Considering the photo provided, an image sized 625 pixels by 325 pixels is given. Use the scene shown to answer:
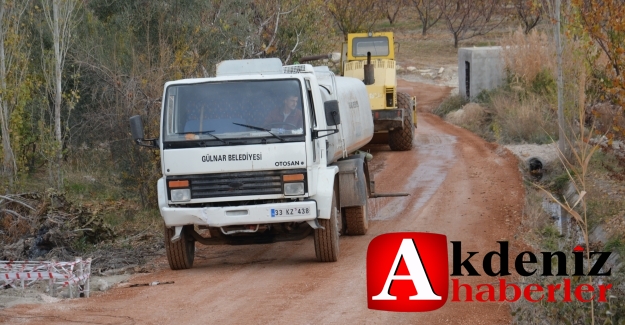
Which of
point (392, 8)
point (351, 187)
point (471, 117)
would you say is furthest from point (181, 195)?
point (392, 8)

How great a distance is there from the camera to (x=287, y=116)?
997 cm

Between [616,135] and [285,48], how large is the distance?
12.9 metres

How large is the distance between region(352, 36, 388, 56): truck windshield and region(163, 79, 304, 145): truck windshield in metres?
13.6

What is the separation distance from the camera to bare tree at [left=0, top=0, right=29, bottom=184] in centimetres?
1516

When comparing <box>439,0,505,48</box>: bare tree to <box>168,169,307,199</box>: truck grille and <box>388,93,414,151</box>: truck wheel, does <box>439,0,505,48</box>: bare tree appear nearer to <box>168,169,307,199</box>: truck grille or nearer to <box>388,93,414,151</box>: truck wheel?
<box>388,93,414,151</box>: truck wheel

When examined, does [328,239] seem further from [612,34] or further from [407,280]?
[612,34]

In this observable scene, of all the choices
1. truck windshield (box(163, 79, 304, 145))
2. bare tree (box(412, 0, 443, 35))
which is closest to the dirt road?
truck windshield (box(163, 79, 304, 145))

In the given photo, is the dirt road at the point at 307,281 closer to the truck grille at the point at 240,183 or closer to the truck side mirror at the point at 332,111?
the truck grille at the point at 240,183

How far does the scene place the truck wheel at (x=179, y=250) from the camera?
10297 mm

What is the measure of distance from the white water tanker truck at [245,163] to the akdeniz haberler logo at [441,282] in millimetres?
1115

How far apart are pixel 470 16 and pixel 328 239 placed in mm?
45900

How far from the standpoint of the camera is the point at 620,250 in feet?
35.8

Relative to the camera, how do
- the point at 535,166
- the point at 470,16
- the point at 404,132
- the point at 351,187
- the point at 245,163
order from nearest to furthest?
the point at 245,163, the point at 351,187, the point at 535,166, the point at 404,132, the point at 470,16

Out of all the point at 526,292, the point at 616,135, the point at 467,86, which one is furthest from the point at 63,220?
the point at 467,86
